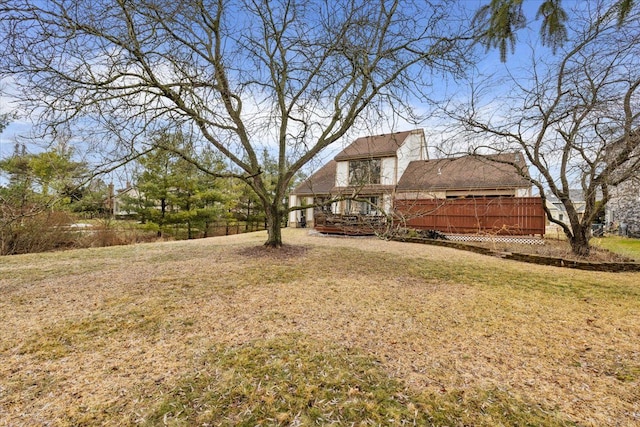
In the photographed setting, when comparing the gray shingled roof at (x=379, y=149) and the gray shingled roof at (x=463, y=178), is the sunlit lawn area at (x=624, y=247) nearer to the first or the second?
the gray shingled roof at (x=463, y=178)

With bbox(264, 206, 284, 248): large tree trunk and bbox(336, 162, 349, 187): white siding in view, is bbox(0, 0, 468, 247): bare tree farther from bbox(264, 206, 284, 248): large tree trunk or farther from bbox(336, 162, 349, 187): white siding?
bbox(336, 162, 349, 187): white siding

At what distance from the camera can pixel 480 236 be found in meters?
12.3

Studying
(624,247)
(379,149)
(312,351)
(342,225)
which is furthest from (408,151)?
(312,351)

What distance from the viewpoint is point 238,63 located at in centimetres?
701

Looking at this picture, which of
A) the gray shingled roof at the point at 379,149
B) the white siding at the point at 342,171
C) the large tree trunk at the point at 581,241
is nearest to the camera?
the large tree trunk at the point at 581,241

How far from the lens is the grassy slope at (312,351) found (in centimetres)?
194

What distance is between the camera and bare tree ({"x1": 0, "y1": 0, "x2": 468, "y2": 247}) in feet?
16.6

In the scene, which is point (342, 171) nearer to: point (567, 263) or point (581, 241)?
point (581, 241)

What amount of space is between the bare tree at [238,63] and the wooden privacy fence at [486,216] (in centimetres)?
489

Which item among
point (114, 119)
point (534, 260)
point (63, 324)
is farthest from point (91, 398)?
point (534, 260)

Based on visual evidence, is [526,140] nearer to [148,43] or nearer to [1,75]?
[148,43]

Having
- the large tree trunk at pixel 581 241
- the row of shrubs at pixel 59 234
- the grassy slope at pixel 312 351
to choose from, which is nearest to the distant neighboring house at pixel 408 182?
the large tree trunk at pixel 581 241

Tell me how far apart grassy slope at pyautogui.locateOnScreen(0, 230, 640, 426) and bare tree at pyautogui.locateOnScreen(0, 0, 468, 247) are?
3.52 metres

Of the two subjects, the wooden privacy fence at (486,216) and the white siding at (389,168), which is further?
the white siding at (389,168)
